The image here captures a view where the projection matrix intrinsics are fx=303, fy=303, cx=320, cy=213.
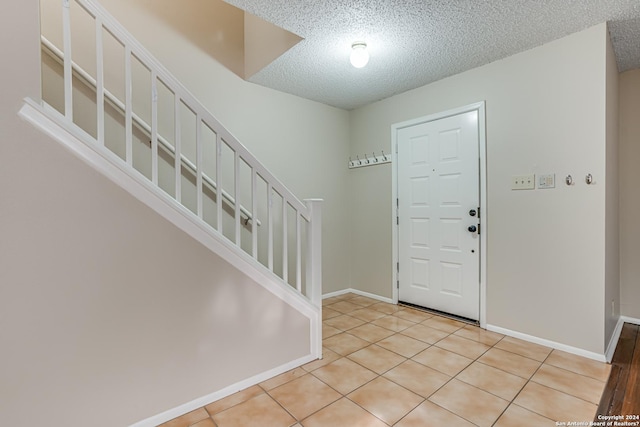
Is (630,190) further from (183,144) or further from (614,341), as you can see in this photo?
(183,144)

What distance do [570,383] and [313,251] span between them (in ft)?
6.17

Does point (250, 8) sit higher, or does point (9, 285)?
point (250, 8)

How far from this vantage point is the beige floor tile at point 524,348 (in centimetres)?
234

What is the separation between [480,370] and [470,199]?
5.00 ft

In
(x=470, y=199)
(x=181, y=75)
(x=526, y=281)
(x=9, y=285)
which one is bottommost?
(x=526, y=281)

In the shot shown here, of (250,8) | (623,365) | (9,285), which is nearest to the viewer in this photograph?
(9,285)

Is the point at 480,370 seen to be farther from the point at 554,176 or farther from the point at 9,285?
the point at 9,285

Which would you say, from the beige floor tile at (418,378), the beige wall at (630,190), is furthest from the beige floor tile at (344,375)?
the beige wall at (630,190)

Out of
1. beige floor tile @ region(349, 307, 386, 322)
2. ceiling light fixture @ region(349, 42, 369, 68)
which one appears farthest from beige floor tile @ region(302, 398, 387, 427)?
ceiling light fixture @ region(349, 42, 369, 68)

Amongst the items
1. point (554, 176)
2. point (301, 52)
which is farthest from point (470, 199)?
point (301, 52)

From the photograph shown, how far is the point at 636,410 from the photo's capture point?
1679 millimetres

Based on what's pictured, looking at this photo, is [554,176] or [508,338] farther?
[508,338]

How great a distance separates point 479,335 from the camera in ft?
8.91

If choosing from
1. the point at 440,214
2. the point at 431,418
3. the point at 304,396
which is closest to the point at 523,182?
the point at 440,214
